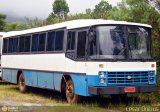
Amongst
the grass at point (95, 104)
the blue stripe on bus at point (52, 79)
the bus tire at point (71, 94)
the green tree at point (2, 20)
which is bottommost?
the grass at point (95, 104)

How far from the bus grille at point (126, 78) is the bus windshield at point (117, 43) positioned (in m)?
0.55

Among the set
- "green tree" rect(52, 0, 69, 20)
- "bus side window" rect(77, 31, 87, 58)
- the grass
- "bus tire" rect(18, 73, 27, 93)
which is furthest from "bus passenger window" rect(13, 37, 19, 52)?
"green tree" rect(52, 0, 69, 20)

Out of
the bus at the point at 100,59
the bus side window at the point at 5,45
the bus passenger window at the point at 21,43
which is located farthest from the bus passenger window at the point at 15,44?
the bus at the point at 100,59

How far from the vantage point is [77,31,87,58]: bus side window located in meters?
13.9

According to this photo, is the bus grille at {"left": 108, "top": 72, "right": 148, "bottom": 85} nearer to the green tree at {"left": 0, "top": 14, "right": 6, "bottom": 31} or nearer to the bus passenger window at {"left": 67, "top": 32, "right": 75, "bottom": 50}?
the bus passenger window at {"left": 67, "top": 32, "right": 75, "bottom": 50}

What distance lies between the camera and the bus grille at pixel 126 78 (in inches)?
525

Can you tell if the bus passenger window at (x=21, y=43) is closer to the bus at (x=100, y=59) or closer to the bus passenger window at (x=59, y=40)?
the bus at (x=100, y=59)

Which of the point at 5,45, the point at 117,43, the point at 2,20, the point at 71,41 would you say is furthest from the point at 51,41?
the point at 2,20

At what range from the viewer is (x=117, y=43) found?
1372cm

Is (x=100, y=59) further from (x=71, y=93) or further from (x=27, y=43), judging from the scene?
(x=27, y=43)

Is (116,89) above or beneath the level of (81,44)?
beneath

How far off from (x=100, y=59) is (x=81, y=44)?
1.09 metres

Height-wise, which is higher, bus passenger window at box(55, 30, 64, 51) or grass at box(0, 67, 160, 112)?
bus passenger window at box(55, 30, 64, 51)

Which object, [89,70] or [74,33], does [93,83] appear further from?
[74,33]
